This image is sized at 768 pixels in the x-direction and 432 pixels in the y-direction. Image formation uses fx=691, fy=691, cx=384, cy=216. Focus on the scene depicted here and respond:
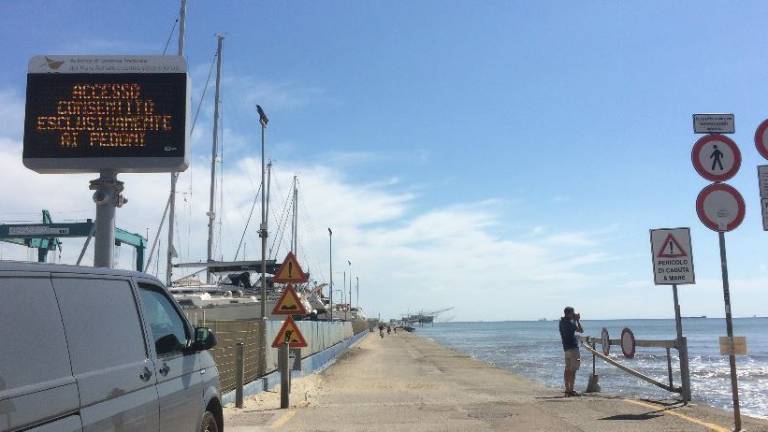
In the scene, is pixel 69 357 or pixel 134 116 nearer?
pixel 69 357

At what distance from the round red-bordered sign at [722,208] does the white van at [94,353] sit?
6039 millimetres

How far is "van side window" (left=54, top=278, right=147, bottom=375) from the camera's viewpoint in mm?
3672

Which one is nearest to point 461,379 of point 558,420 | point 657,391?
point 657,391

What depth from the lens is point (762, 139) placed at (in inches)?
318

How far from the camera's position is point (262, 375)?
50.4 feet

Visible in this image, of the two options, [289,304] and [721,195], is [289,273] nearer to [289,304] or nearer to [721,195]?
[289,304]

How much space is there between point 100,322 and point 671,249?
30.3 ft

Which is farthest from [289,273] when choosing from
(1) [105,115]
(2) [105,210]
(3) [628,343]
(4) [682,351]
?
(4) [682,351]

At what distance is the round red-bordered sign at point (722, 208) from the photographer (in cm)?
829

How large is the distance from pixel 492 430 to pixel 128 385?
19.3ft

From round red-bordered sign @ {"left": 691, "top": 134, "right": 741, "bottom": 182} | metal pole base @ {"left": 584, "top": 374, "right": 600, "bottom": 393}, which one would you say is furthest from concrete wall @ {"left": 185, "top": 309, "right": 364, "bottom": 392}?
round red-bordered sign @ {"left": 691, "top": 134, "right": 741, "bottom": 182}

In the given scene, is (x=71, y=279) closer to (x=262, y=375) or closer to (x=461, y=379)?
(x=262, y=375)

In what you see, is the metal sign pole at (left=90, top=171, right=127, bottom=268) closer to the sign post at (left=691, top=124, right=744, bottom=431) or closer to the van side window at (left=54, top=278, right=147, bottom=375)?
the van side window at (left=54, top=278, right=147, bottom=375)

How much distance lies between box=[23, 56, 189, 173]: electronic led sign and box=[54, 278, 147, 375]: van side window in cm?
730
